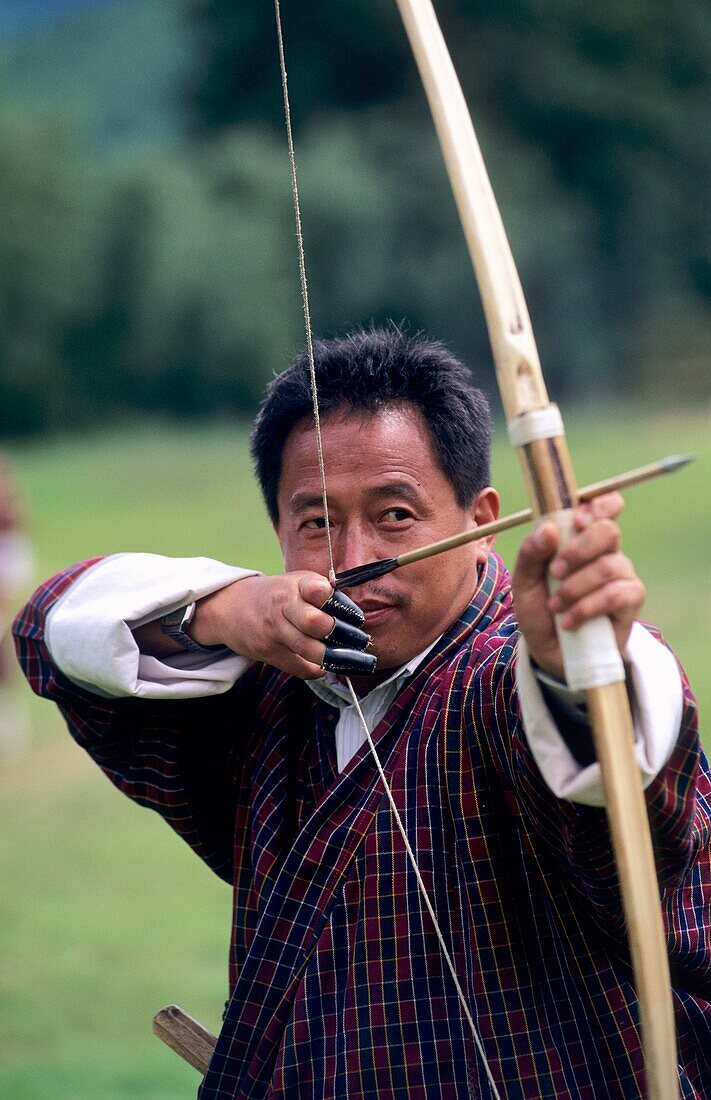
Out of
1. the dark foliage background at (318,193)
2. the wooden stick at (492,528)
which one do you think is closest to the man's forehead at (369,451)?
the wooden stick at (492,528)

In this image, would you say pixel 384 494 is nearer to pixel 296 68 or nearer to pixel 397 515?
pixel 397 515

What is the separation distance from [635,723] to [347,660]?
1.17 ft

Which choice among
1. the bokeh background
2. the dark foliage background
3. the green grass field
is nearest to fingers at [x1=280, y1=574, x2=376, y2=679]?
the green grass field

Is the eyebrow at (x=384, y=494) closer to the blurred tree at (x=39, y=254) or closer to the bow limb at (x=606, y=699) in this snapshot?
the bow limb at (x=606, y=699)

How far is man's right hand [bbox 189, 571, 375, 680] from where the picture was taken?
5.16ft

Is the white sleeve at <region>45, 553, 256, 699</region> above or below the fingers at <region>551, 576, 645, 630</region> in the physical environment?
above

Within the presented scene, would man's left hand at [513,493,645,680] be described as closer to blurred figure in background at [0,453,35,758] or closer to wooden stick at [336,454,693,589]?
wooden stick at [336,454,693,589]

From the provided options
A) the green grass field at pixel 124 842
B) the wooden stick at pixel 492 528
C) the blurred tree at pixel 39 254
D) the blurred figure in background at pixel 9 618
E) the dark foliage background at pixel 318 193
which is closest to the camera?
the wooden stick at pixel 492 528

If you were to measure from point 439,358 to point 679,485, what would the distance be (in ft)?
38.4

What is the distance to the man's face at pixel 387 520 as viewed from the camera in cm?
168

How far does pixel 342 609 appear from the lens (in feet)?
5.22

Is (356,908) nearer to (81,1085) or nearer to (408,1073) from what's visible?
(408,1073)

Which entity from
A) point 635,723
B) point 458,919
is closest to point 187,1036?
point 458,919

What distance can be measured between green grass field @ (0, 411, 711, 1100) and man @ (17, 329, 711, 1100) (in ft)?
6.34
